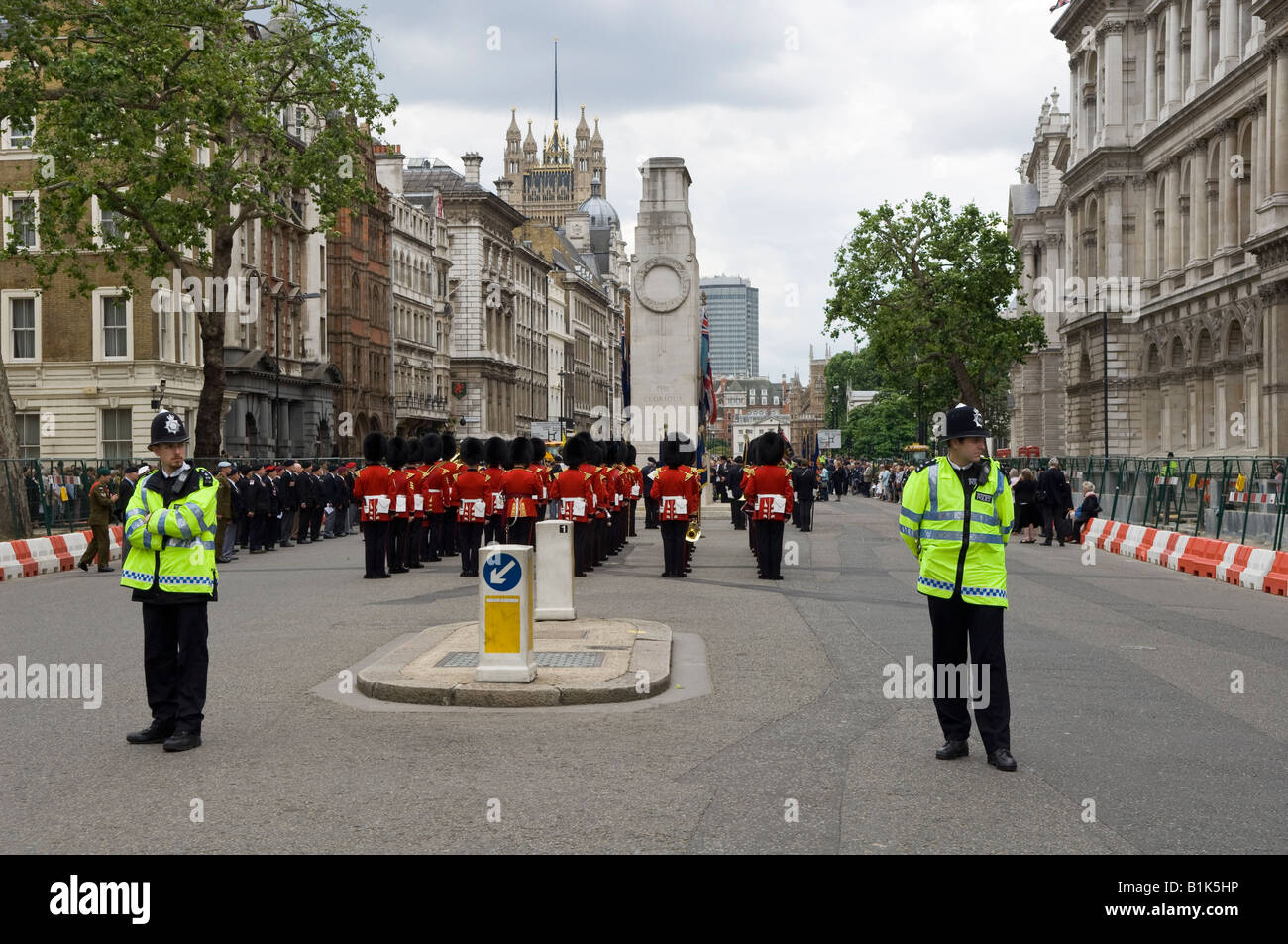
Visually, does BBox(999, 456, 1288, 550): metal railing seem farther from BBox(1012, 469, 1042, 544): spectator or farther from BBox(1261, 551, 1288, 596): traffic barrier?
BBox(1261, 551, 1288, 596): traffic barrier

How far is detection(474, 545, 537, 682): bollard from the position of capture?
1084cm

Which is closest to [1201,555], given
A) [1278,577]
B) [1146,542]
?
[1278,577]

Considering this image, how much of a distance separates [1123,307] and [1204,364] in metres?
11.9

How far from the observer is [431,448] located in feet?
84.1

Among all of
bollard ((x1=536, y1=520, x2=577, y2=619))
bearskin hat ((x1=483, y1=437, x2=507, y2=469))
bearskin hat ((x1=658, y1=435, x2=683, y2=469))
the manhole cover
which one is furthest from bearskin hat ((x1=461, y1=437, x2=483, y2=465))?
the manhole cover

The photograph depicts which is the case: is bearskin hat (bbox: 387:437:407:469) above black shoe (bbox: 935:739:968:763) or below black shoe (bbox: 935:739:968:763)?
above

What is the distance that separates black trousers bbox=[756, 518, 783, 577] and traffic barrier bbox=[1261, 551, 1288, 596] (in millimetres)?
7085

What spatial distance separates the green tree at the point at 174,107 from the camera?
30359 millimetres

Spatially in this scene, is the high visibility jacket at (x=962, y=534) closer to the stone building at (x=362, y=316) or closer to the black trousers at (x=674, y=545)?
the black trousers at (x=674, y=545)

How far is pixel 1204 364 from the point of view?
2210 inches

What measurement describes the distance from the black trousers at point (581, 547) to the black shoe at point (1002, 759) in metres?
13.4

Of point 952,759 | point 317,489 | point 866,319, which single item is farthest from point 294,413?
point 952,759

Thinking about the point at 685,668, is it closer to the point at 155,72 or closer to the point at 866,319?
the point at 155,72

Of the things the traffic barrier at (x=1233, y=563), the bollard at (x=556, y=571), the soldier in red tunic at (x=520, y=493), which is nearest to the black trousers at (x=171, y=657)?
the bollard at (x=556, y=571)
